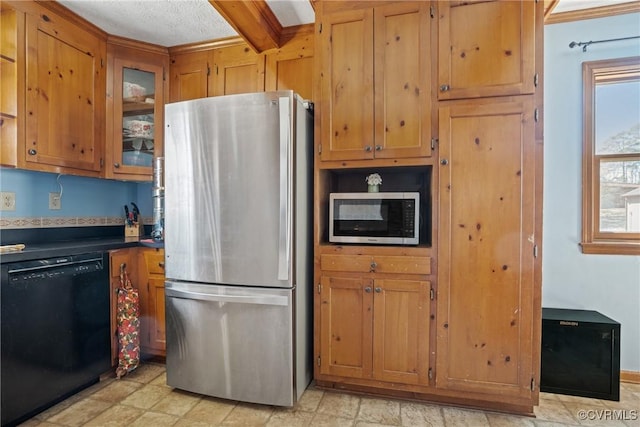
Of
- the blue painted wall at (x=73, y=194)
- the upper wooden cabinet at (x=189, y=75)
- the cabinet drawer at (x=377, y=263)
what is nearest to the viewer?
the cabinet drawer at (x=377, y=263)

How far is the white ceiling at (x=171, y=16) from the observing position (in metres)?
2.01

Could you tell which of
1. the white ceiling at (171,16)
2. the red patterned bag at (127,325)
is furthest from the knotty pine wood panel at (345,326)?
the white ceiling at (171,16)

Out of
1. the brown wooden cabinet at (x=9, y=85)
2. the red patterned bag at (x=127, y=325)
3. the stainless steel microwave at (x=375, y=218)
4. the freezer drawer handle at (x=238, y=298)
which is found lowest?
the red patterned bag at (x=127, y=325)

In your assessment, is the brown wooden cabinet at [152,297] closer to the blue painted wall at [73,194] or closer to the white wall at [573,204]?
the blue painted wall at [73,194]

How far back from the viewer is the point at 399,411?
177 cm

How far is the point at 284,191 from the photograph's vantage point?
1725 mm

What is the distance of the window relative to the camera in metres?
2.10

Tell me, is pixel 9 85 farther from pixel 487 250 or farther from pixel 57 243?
pixel 487 250

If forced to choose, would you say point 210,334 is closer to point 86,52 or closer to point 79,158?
point 79,158

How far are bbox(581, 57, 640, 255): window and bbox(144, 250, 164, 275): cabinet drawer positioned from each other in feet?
9.44

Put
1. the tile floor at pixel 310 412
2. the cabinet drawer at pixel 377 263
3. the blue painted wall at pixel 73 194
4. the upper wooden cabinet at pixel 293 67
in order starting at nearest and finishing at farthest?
the tile floor at pixel 310 412 → the cabinet drawer at pixel 377 263 → the blue painted wall at pixel 73 194 → the upper wooden cabinet at pixel 293 67

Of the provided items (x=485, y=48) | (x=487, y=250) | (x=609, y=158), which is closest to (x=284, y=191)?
(x=487, y=250)

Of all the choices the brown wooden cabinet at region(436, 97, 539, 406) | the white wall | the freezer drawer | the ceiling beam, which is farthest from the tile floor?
the ceiling beam

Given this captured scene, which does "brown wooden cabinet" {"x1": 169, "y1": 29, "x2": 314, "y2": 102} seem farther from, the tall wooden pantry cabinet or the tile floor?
the tile floor
